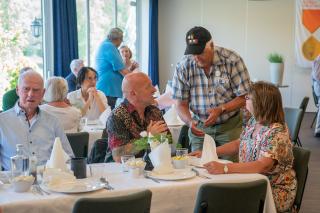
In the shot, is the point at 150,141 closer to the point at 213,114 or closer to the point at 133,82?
the point at 133,82

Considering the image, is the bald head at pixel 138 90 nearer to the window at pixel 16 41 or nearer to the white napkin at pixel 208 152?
the white napkin at pixel 208 152

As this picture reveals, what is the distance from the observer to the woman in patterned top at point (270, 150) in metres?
2.67

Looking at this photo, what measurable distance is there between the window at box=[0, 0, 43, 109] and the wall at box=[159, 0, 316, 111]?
14.9 feet

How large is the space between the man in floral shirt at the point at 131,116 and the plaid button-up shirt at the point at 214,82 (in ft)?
2.26

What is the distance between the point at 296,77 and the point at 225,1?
257cm

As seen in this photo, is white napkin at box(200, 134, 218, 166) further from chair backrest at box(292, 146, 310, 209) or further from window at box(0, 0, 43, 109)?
window at box(0, 0, 43, 109)

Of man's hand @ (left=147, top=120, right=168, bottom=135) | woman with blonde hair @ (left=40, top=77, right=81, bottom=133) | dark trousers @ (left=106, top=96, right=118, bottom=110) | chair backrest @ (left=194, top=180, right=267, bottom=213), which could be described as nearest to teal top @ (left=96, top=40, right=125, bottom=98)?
dark trousers @ (left=106, top=96, right=118, bottom=110)

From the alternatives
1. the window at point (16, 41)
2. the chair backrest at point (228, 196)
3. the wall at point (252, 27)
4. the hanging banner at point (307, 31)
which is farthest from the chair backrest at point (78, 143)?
the hanging banner at point (307, 31)

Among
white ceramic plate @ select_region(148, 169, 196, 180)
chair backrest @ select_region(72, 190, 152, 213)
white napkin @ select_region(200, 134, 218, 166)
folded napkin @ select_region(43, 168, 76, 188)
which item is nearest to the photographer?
chair backrest @ select_region(72, 190, 152, 213)

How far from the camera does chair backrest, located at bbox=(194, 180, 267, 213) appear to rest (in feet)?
7.34

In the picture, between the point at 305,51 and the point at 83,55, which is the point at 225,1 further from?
the point at 83,55

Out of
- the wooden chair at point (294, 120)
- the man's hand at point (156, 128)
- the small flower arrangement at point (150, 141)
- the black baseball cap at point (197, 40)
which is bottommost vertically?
the wooden chair at point (294, 120)

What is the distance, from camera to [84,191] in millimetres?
2234

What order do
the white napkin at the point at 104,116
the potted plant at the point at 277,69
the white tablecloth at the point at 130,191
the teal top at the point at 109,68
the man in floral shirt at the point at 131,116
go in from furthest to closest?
1. the potted plant at the point at 277,69
2. the teal top at the point at 109,68
3. the white napkin at the point at 104,116
4. the man in floral shirt at the point at 131,116
5. the white tablecloth at the point at 130,191
